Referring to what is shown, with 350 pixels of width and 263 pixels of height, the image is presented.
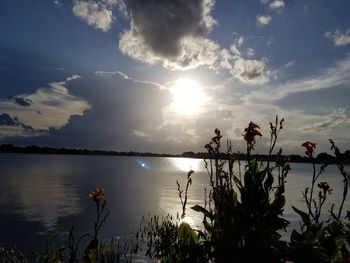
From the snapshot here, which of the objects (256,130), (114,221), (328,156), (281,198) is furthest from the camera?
(114,221)

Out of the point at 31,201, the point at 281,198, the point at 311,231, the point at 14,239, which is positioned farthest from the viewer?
the point at 31,201

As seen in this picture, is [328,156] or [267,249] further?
[328,156]

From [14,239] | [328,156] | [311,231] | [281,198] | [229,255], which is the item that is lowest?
[14,239]

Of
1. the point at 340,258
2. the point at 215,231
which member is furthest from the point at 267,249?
the point at 340,258

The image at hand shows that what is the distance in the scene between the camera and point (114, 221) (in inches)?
1129

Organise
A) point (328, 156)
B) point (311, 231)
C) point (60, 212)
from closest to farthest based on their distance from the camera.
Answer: point (311, 231) → point (328, 156) → point (60, 212)

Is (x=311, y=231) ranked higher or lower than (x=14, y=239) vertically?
higher

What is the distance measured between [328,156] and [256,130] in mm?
3081

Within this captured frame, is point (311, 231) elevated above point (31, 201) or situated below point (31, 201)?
above

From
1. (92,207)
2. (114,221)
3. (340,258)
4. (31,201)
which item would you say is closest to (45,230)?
(114,221)

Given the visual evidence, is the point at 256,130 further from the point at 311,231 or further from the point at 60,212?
the point at 60,212

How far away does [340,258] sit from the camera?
15.0 ft

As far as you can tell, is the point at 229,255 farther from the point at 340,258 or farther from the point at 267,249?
the point at 340,258

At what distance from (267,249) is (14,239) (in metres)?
20.1
